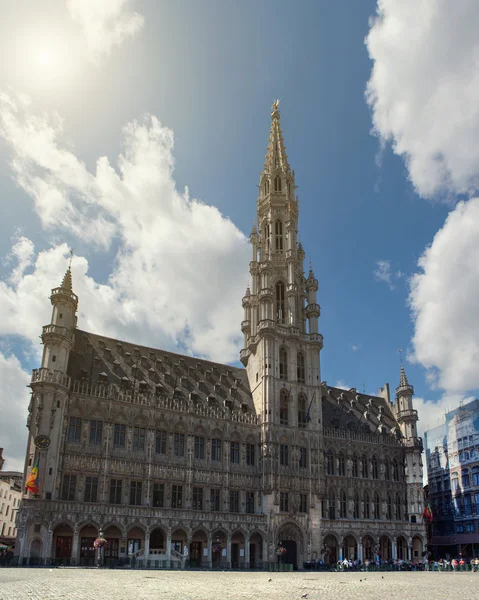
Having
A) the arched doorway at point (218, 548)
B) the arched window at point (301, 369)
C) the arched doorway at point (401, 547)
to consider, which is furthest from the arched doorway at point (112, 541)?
the arched doorway at point (401, 547)

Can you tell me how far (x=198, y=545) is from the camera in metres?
66.8

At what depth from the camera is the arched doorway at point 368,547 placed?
7862cm

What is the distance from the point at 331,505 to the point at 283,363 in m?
21.5

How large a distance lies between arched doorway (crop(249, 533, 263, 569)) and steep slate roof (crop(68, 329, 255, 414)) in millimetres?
16717

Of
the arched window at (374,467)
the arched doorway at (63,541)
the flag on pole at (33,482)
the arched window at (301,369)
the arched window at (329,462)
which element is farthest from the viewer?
the arched window at (374,467)

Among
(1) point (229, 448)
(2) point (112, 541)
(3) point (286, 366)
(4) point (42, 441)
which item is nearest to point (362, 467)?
(3) point (286, 366)

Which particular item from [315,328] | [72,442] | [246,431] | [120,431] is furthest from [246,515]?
[315,328]

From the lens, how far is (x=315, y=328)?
8788 cm

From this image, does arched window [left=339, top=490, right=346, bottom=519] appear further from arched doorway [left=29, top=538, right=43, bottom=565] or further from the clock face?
the clock face

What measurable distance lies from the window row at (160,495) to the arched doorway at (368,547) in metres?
19.2

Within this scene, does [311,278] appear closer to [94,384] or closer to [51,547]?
[94,384]

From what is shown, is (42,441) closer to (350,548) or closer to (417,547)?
(350,548)

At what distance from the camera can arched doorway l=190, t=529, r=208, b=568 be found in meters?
65.6

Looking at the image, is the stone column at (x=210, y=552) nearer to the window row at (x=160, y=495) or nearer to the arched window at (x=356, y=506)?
the window row at (x=160, y=495)
